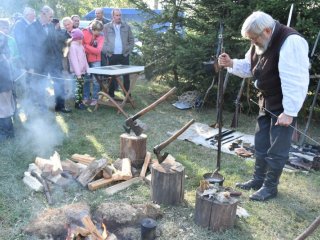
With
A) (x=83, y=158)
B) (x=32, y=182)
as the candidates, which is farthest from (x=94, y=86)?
(x=32, y=182)

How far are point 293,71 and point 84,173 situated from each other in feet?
8.76

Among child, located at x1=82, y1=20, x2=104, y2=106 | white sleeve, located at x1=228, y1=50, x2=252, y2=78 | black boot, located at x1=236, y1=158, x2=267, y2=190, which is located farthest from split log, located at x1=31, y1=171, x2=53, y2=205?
child, located at x1=82, y1=20, x2=104, y2=106

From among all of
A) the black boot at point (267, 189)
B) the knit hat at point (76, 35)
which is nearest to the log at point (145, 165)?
the black boot at point (267, 189)

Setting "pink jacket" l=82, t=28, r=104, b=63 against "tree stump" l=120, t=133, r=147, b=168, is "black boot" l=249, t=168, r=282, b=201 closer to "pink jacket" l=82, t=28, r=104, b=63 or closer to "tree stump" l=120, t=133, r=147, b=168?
"tree stump" l=120, t=133, r=147, b=168

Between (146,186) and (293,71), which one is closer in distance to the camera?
(293,71)

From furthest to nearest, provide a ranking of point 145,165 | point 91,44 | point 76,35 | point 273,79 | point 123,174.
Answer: point 91,44, point 76,35, point 145,165, point 123,174, point 273,79

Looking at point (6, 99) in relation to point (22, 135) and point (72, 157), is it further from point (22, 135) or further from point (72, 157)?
point (72, 157)

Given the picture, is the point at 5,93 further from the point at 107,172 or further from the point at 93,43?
the point at 93,43

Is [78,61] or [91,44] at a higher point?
[91,44]

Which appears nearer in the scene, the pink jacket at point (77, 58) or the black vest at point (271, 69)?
the black vest at point (271, 69)

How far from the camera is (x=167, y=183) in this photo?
3752 mm

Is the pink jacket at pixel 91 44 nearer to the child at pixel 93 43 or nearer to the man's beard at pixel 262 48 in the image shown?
the child at pixel 93 43

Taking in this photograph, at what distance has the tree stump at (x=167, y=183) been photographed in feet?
12.2

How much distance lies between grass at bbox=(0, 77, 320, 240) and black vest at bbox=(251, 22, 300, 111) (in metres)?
1.21
